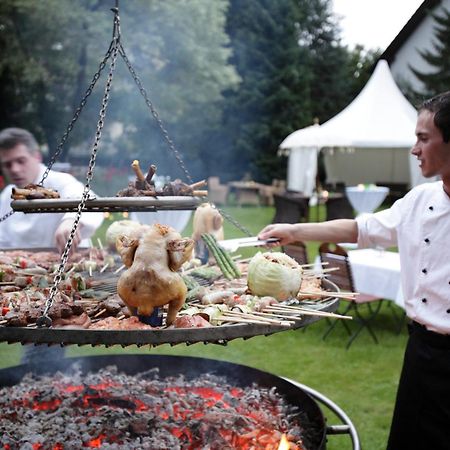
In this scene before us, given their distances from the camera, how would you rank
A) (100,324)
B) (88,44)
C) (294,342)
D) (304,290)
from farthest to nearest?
(88,44) → (294,342) → (304,290) → (100,324)

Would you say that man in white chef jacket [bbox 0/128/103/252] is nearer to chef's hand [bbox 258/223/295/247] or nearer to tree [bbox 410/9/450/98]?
chef's hand [bbox 258/223/295/247]

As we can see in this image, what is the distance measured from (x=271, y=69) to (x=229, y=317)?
30.2m

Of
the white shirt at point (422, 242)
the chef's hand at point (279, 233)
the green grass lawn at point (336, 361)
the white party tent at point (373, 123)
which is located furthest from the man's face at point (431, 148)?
the white party tent at point (373, 123)

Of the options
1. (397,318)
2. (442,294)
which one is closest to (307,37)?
(397,318)

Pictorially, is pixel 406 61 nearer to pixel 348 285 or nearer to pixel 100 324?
pixel 348 285

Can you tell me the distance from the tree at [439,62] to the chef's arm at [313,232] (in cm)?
2822

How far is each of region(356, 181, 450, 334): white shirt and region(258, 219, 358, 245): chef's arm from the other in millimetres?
72

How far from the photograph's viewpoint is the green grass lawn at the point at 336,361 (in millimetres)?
5660

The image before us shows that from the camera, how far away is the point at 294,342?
793cm

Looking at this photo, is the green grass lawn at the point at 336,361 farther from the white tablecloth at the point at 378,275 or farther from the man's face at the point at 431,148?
the man's face at the point at 431,148

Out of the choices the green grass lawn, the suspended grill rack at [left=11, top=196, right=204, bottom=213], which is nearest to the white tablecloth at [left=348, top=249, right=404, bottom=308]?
the green grass lawn

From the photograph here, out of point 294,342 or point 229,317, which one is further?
point 294,342

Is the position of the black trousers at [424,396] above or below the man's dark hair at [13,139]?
below

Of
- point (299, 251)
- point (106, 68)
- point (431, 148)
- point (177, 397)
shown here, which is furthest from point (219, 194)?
point (431, 148)
